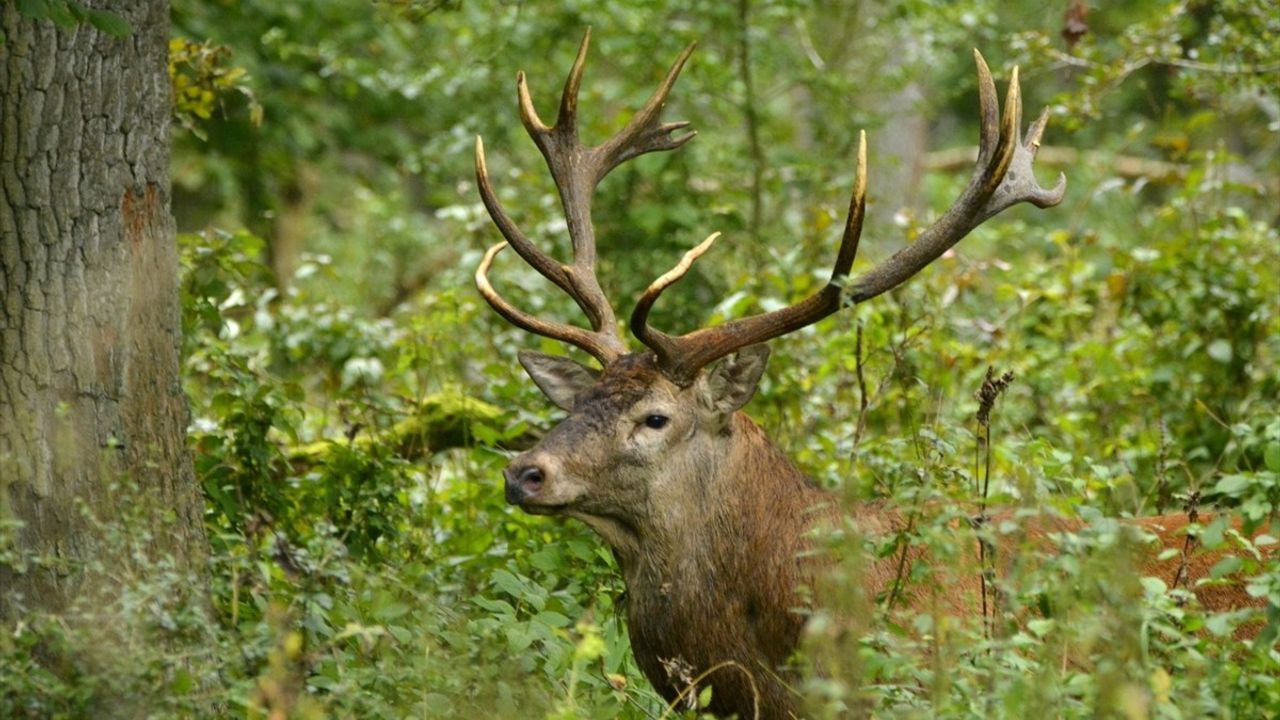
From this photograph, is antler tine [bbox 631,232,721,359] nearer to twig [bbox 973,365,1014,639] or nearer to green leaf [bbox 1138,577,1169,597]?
twig [bbox 973,365,1014,639]

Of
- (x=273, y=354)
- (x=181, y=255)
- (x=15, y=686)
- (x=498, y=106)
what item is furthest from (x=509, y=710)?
(x=498, y=106)

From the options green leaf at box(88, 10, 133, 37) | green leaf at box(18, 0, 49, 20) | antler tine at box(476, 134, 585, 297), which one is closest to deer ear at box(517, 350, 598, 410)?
antler tine at box(476, 134, 585, 297)

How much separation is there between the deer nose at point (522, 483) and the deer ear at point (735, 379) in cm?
68

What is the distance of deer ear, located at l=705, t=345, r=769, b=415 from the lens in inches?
214

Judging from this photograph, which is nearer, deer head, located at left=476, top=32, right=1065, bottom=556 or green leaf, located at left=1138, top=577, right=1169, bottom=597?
green leaf, located at left=1138, top=577, right=1169, bottom=597

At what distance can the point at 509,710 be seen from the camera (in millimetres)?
4031

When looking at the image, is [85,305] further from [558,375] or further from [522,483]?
[558,375]

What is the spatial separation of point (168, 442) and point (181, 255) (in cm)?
155

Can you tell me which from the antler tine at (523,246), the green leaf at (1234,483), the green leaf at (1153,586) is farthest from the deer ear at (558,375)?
the green leaf at (1234,483)

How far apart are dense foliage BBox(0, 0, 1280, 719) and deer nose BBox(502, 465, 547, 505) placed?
0.90 feet

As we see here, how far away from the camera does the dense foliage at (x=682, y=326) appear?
4012 millimetres

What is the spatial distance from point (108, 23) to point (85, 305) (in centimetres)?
81

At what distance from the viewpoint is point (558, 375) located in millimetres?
5805

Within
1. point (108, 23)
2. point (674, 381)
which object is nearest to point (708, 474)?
point (674, 381)
